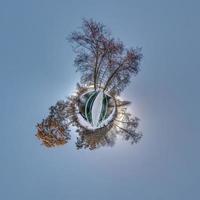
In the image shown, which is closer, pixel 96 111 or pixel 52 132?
pixel 96 111

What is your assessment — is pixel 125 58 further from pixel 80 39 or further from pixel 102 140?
pixel 102 140

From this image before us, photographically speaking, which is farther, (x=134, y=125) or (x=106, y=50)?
(x=134, y=125)

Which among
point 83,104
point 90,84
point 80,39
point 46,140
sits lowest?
point 46,140

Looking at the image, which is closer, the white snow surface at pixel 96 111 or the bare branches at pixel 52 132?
the white snow surface at pixel 96 111

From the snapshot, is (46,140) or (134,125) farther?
(134,125)

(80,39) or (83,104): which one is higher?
(80,39)

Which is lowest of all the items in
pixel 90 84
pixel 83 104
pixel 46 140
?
pixel 46 140

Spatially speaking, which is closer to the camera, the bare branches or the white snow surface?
the white snow surface

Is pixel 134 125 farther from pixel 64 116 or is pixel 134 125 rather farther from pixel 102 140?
pixel 64 116

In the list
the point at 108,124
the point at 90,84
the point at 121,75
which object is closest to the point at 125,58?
the point at 121,75

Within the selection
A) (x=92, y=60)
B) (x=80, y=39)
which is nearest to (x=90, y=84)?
(x=92, y=60)
